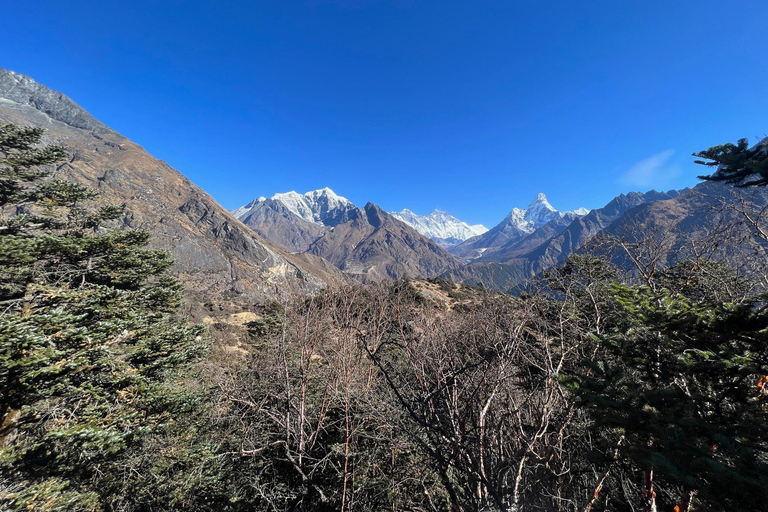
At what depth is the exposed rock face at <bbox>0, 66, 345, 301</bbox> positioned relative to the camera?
7644 centimetres

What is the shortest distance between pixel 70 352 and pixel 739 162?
1446cm

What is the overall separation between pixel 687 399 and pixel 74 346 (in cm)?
1227

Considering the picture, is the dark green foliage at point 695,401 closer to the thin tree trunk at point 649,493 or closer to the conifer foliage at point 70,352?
the thin tree trunk at point 649,493

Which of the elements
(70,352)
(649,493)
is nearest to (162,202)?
(70,352)

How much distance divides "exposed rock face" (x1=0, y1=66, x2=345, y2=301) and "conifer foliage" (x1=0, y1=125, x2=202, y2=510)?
47578 millimetres

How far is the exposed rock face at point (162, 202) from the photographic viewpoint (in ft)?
251

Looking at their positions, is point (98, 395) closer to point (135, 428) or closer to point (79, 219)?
point (135, 428)

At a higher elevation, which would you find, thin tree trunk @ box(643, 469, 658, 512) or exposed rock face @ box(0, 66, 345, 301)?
exposed rock face @ box(0, 66, 345, 301)

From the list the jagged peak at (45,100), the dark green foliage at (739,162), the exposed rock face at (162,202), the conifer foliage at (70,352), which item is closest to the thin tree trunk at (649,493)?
the dark green foliage at (739,162)

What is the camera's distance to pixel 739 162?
431 centimetres

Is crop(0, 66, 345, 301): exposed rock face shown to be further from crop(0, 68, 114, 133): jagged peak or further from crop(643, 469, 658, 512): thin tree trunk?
crop(643, 469, 658, 512): thin tree trunk

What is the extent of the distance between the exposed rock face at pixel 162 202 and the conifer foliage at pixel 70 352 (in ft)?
156

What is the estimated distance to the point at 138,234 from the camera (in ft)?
34.5

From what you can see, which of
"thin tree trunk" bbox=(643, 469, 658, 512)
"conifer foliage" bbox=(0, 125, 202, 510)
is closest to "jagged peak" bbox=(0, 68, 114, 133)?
"conifer foliage" bbox=(0, 125, 202, 510)
